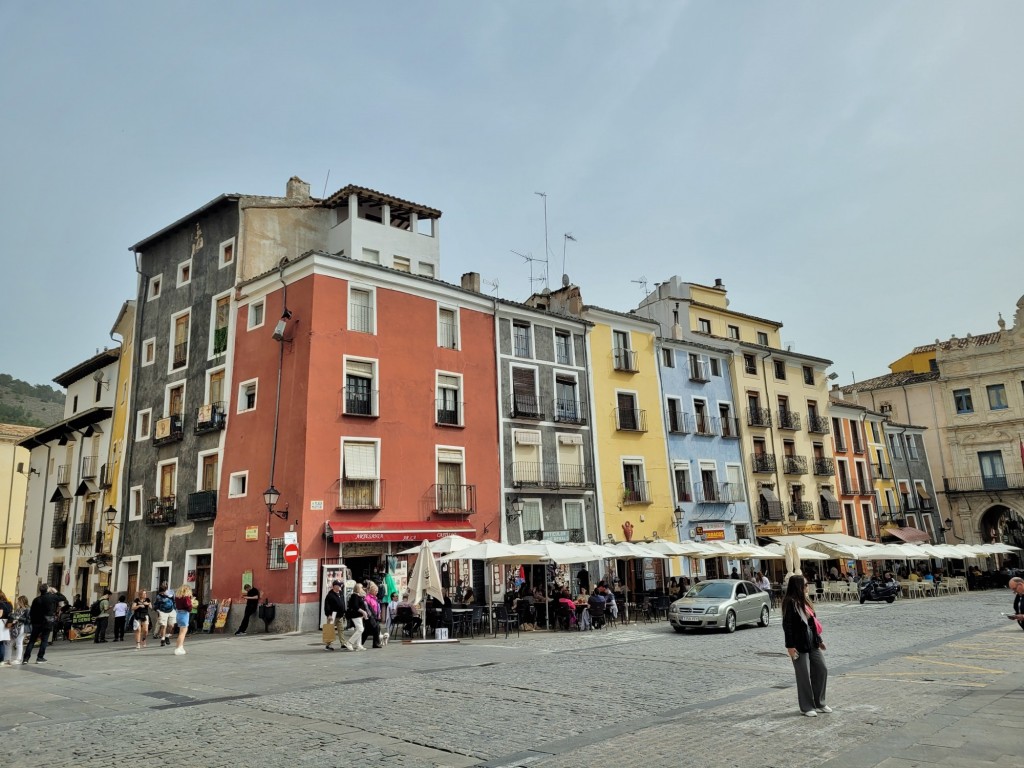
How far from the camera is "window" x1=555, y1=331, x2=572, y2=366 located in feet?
116

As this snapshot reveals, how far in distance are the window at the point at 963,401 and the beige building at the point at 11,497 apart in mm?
62692

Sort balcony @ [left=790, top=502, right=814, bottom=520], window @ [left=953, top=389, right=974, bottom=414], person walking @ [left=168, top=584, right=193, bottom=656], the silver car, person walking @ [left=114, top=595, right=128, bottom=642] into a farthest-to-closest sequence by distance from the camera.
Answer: window @ [left=953, top=389, right=974, bottom=414] < balcony @ [left=790, top=502, right=814, bottom=520] < person walking @ [left=114, top=595, right=128, bottom=642] < the silver car < person walking @ [left=168, top=584, right=193, bottom=656]

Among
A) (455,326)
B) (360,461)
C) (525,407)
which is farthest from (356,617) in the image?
(525,407)

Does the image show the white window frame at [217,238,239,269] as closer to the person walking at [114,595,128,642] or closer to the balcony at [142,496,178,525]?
the balcony at [142,496,178,525]

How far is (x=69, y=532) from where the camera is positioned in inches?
1507

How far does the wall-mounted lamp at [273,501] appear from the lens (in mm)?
24953

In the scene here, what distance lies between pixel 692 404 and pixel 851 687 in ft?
98.3

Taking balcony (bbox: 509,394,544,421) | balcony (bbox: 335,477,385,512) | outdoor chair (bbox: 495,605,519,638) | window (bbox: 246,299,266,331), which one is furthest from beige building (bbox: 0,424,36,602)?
outdoor chair (bbox: 495,605,519,638)

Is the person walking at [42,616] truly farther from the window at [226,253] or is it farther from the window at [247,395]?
the window at [226,253]

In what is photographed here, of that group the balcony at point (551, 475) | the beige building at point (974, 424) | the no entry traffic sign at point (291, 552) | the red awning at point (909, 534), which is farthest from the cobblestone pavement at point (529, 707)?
the beige building at point (974, 424)

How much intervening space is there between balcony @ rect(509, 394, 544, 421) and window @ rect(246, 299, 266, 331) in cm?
1051

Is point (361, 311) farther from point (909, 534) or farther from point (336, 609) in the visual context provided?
point (909, 534)

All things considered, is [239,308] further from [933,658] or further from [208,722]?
A: [933,658]

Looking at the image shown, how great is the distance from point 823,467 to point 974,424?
16.3 m
